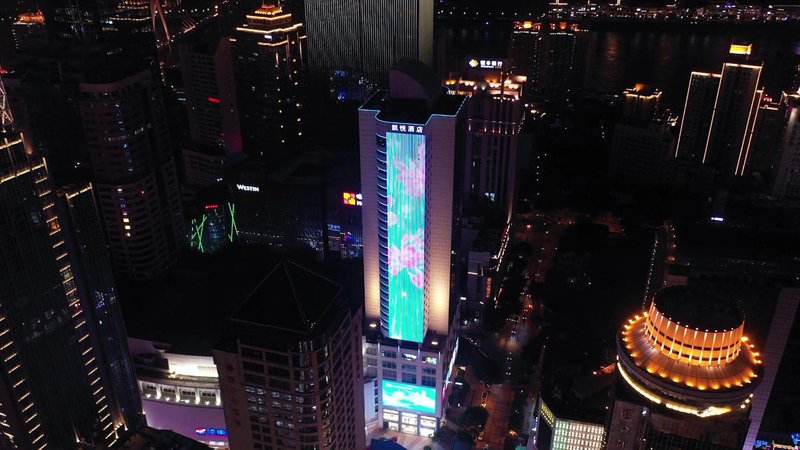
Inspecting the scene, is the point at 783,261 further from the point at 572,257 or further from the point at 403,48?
the point at 403,48

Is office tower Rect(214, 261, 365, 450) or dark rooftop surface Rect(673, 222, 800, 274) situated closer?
office tower Rect(214, 261, 365, 450)

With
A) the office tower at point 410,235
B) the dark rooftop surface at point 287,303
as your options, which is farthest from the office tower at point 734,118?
the dark rooftop surface at point 287,303

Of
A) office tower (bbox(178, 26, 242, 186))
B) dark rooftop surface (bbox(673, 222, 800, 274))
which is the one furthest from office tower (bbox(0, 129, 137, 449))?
dark rooftop surface (bbox(673, 222, 800, 274))

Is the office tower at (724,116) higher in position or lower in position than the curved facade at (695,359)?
lower

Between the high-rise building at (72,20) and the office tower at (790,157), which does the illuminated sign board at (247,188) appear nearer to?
the high-rise building at (72,20)

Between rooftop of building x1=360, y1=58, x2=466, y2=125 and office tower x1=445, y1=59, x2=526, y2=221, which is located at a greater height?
rooftop of building x1=360, y1=58, x2=466, y2=125

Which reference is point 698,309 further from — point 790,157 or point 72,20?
point 72,20

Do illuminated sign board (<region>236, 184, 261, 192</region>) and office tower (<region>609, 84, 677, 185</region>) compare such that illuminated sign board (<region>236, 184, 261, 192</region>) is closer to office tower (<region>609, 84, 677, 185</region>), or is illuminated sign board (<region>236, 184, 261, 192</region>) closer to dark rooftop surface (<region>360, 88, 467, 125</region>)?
dark rooftop surface (<region>360, 88, 467, 125</region>)
